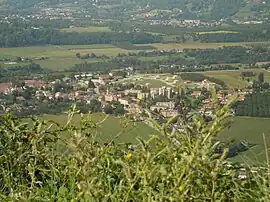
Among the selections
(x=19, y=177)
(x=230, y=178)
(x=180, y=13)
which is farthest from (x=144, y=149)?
(x=180, y=13)

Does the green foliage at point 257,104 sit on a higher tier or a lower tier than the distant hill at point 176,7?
higher

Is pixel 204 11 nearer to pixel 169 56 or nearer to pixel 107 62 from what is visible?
pixel 169 56

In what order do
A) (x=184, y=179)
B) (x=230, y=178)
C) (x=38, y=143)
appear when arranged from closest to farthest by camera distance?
(x=184, y=179) < (x=230, y=178) < (x=38, y=143)

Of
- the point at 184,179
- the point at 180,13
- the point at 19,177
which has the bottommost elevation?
the point at 180,13

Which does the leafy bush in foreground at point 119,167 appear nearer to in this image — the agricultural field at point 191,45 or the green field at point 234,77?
the green field at point 234,77

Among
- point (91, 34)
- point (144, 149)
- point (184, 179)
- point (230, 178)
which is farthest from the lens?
point (91, 34)

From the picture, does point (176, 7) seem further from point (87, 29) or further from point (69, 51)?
point (69, 51)

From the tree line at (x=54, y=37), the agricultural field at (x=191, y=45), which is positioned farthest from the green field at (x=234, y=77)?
the tree line at (x=54, y=37)

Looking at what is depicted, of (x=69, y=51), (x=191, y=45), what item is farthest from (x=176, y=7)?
(x=69, y=51)

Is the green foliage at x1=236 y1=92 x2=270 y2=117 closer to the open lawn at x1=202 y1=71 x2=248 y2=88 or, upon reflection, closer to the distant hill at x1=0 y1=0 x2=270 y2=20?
the open lawn at x1=202 y1=71 x2=248 y2=88
